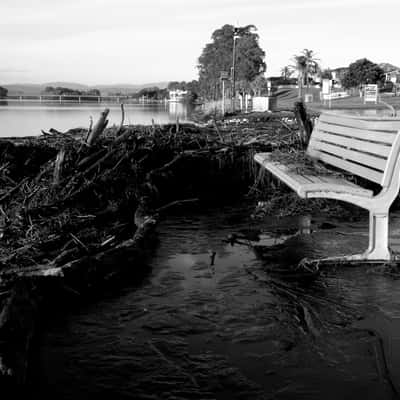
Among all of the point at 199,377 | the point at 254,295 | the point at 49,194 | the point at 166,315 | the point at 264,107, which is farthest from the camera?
the point at 264,107

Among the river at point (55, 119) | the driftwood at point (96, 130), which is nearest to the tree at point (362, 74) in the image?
the river at point (55, 119)

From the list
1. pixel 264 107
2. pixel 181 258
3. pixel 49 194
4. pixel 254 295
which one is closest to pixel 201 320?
pixel 254 295

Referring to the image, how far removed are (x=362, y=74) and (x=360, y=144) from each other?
83751mm

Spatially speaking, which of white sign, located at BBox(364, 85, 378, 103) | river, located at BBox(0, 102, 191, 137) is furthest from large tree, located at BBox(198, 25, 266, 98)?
white sign, located at BBox(364, 85, 378, 103)

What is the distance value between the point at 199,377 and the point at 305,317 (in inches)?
50.7

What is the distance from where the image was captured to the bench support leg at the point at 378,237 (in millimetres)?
6094

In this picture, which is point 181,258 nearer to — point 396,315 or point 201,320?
point 201,320

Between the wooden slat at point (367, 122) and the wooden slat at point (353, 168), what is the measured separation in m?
0.42

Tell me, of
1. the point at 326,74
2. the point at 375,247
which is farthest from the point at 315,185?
the point at 326,74

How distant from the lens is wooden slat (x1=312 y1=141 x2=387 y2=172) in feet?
20.7

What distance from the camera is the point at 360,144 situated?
6.93m

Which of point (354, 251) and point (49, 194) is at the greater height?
point (49, 194)

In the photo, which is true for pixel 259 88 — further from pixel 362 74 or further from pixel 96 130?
pixel 96 130

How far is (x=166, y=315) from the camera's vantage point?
5.09 meters
